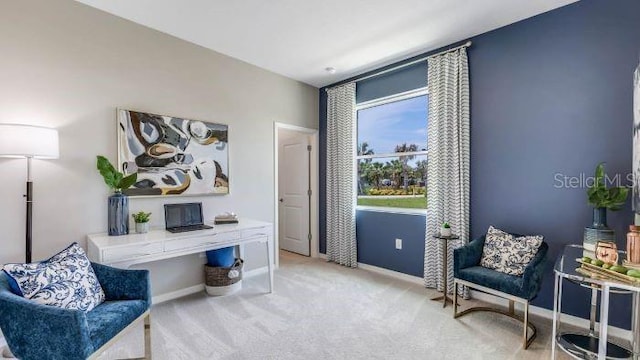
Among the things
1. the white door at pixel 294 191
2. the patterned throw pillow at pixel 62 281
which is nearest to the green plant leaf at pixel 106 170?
the patterned throw pillow at pixel 62 281

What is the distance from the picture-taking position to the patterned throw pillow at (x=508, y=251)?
242 cm

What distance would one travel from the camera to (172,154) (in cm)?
301

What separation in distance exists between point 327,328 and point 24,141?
2574 mm

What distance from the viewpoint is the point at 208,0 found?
7.84 feet

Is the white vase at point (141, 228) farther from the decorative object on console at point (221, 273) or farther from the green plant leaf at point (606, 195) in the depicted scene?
the green plant leaf at point (606, 195)

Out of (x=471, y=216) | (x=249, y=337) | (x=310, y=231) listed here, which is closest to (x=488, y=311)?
(x=471, y=216)

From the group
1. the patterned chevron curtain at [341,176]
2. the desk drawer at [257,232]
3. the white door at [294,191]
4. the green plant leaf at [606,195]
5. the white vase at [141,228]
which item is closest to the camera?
the green plant leaf at [606,195]

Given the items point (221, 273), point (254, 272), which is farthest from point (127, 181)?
point (254, 272)

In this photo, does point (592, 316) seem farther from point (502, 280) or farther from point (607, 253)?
point (607, 253)

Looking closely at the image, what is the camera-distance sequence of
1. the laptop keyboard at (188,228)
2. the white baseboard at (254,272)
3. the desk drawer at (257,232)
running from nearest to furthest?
1. the laptop keyboard at (188,228)
2. the desk drawer at (257,232)
3. the white baseboard at (254,272)

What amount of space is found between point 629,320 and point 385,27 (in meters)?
3.14

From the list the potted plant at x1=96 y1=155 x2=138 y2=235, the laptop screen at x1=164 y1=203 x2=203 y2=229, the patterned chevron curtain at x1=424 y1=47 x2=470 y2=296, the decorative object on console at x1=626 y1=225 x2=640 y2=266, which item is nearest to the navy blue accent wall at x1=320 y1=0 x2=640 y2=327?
the patterned chevron curtain at x1=424 y1=47 x2=470 y2=296

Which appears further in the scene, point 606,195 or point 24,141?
point 606,195

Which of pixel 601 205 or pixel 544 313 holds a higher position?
pixel 601 205
